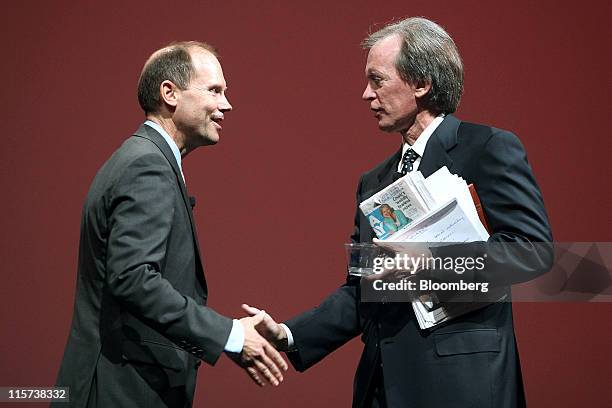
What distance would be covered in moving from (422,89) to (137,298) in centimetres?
102

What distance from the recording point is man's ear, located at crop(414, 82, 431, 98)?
244cm

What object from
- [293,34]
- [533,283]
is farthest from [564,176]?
[293,34]

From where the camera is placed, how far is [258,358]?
2258mm

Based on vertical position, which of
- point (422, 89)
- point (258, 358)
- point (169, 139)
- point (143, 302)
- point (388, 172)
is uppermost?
point (422, 89)

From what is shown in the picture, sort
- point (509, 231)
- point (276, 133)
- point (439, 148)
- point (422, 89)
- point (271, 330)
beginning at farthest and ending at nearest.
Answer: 1. point (276, 133)
2. point (271, 330)
3. point (422, 89)
4. point (439, 148)
5. point (509, 231)

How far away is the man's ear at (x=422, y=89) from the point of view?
244 centimetres

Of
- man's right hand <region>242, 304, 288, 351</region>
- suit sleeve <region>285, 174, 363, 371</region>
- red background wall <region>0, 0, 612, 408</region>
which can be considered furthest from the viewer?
red background wall <region>0, 0, 612, 408</region>

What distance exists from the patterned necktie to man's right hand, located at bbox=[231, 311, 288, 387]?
0.63m

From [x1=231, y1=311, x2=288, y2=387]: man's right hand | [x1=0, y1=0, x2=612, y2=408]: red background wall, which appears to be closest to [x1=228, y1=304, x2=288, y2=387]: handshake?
[x1=231, y1=311, x2=288, y2=387]: man's right hand

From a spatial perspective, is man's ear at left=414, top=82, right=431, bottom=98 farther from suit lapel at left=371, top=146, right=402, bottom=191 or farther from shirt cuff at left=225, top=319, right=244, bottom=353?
shirt cuff at left=225, top=319, right=244, bottom=353

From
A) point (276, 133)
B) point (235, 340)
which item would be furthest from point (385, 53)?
point (276, 133)

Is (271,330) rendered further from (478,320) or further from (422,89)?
(422,89)

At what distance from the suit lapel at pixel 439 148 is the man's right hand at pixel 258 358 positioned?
0.64 metres

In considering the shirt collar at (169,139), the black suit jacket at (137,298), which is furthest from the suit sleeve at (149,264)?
the shirt collar at (169,139)
